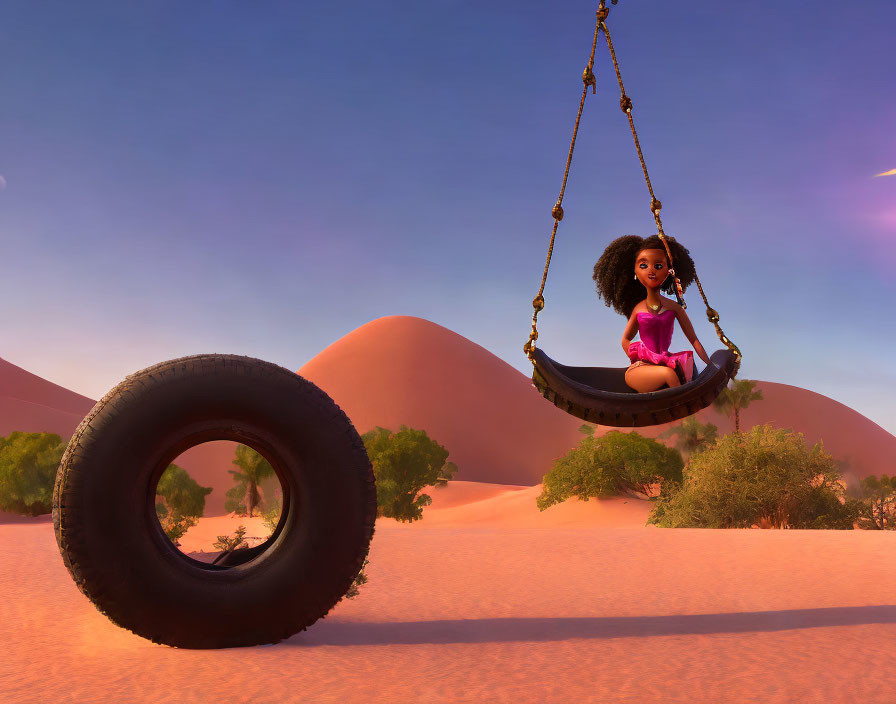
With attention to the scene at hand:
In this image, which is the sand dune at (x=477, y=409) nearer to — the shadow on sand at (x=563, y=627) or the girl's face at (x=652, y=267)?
the girl's face at (x=652, y=267)

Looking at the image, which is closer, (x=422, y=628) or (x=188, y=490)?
(x=422, y=628)

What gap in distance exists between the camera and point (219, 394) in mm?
4695

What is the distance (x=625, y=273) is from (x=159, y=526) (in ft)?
17.4

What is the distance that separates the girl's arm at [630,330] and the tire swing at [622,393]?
799mm

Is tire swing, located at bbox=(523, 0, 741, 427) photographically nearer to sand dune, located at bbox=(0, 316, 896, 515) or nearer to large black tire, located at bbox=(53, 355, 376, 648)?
large black tire, located at bbox=(53, 355, 376, 648)

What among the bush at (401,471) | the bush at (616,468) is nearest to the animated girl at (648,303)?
the bush at (616,468)

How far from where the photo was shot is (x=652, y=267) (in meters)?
7.43

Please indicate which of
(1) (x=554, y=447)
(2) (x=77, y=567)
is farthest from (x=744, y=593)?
(1) (x=554, y=447)

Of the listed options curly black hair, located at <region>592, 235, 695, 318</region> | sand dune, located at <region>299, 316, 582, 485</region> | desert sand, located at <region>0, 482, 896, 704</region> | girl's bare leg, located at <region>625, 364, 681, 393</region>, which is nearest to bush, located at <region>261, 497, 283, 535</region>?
desert sand, located at <region>0, 482, 896, 704</region>

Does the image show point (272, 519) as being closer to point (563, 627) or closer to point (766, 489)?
point (563, 627)

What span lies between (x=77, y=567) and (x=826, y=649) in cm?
510

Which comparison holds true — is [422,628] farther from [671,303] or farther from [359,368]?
[359,368]

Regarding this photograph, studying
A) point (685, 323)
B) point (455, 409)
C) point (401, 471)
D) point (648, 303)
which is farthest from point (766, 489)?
point (455, 409)

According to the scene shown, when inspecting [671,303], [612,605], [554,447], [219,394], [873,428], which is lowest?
[612,605]
